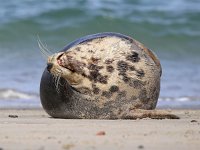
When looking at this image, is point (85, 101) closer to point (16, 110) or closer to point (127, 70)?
point (127, 70)

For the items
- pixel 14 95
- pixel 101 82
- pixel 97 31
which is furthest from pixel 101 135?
pixel 97 31

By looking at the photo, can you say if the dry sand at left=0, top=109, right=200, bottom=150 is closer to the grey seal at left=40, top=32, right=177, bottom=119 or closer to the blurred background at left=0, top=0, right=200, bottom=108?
the grey seal at left=40, top=32, right=177, bottom=119

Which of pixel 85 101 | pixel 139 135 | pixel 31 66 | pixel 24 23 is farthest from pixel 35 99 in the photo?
pixel 24 23

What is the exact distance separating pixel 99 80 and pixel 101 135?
1.26 metres

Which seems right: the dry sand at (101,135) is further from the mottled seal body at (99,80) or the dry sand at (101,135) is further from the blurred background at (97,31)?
the blurred background at (97,31)

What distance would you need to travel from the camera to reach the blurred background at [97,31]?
914cm

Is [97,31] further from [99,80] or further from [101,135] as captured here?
[101,135]

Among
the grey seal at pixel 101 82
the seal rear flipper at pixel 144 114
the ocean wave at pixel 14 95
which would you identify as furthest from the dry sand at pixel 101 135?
the ocean wave at pixel 14 95

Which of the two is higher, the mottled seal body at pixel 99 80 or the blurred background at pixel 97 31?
the blurred background at pixel 97 31

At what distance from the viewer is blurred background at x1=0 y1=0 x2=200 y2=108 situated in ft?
30.0

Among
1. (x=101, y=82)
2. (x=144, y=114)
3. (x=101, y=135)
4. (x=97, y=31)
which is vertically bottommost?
(x=101, y=135)

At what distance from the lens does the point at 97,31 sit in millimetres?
13836

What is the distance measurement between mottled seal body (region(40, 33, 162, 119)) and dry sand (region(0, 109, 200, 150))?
0.27 meters

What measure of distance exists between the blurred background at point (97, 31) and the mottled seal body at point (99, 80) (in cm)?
246
